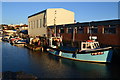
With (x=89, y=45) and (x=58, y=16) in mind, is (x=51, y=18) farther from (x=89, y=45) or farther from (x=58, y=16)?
(x=89, y=45)

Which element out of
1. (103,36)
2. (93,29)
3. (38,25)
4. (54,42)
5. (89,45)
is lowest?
(89,45)

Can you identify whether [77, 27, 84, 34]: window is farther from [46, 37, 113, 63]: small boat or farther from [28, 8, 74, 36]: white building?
[28, 8, 74, 36]: white building

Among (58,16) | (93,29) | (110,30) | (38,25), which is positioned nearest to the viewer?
(110,30)

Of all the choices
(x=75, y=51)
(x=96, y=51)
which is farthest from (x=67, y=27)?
(x=96, y=51)

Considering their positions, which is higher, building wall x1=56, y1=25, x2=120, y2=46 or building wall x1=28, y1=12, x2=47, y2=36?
building wall x1=28, y1=12, x2=47, y2=36

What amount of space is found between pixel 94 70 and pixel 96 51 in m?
3.63

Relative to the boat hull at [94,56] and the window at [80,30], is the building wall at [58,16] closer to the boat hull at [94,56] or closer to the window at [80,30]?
the window at [80,30]

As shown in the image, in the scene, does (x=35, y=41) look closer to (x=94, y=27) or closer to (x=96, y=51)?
(x=94, y=27)

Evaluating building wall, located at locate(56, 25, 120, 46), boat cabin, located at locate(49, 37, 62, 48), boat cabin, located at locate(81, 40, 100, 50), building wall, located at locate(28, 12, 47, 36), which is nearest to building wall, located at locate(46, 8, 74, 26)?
building wall, located at locate(28, 12, 47, 36)

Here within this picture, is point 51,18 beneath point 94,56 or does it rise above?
above

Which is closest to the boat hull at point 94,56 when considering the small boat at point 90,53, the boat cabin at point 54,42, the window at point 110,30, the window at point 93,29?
the small boat at point 90,53

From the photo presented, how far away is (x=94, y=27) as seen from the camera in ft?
114

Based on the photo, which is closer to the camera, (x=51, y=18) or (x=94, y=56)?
(x=94, y=56)

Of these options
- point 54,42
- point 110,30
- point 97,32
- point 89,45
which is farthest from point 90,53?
point 54,42
